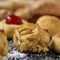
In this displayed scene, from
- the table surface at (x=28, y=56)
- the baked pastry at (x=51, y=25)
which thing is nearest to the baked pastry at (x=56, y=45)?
the table surface at (x=28, y=56)

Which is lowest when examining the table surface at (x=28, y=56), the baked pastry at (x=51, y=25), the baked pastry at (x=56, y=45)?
the table surface at (x=28, y=56)

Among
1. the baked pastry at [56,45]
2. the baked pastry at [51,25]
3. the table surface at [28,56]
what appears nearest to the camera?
the table surface at [28,56]

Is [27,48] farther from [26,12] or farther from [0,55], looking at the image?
[26,12]

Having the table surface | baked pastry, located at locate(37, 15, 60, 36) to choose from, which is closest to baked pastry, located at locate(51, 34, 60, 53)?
the table surface

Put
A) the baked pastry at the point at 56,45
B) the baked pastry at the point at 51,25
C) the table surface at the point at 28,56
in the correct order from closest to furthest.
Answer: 1. the table surface at the point at 28,56
2. the baked pastry at the point at 56,45
3. the baked pastry at the point at 51,25

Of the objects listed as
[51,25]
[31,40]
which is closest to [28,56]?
[31,40]

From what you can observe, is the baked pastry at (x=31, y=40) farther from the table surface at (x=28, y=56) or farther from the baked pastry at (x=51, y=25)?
the baked pastry at (x=51, y=25)

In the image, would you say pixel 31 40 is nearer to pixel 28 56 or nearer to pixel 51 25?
pixel 28 56

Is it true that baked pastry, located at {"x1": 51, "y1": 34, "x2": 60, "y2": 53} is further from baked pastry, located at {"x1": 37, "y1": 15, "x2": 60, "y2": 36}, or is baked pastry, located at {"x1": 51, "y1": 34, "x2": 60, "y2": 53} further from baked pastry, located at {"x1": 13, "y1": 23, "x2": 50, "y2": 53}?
baked pastry, located at {"x1": 37, "y1": 15, "x2": 60, "y2": 36}

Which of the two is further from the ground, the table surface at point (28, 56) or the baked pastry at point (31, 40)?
the baked pastry at point (31, 40)
